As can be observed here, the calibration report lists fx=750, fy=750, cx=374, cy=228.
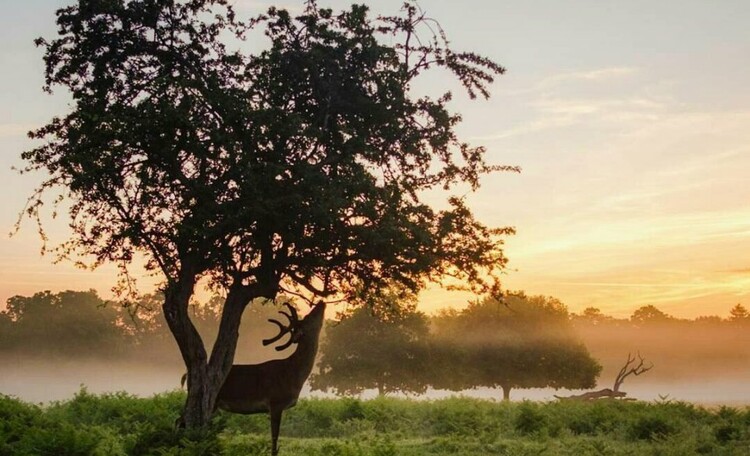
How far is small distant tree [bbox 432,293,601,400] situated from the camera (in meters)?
58.2

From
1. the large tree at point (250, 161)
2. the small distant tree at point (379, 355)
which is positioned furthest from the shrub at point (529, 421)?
the small distant tree at point (379, 355)

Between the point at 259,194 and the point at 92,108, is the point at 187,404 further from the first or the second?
the point at 92,108

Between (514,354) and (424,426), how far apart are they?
3038cm

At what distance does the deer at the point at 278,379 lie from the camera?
17.8 metres

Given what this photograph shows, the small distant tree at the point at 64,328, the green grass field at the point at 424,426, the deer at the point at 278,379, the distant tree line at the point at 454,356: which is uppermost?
the small distant tree at the point at 64,328

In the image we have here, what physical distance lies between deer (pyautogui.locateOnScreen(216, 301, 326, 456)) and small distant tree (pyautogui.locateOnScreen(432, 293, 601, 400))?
40.4 m

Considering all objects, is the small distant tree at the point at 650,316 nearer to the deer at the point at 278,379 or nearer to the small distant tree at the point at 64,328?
the small distant tree at the point at 64,328

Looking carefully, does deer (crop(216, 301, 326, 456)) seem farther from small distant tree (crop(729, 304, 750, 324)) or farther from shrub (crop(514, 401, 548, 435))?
small distant tree (crop(729, 304, 750, 324))

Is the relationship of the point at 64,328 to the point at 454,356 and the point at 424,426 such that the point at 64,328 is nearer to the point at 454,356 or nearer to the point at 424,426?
the point at 454,356

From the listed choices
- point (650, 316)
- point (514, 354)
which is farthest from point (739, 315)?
point (514, 354)

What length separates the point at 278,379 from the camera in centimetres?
1783

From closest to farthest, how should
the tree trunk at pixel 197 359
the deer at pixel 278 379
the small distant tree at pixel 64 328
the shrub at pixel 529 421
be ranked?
the deer at pixel 278 379 → the tree trunk at pixel 197 359 → the shrub at pixel 529 421 → the small distant tree at pixel 64 328

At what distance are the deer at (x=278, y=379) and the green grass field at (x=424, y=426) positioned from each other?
3.06 feet

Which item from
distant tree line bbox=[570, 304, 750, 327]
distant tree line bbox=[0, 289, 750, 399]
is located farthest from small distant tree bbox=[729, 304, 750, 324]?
distant tree line bbox=[0, 289, 750, 399]
